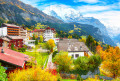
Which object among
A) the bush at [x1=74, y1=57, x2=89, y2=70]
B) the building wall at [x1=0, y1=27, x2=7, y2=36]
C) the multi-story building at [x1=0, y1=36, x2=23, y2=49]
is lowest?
the bush at [x1=74, y1=57, x2=89, y2=70]

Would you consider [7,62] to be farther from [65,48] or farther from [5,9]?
[5,9]

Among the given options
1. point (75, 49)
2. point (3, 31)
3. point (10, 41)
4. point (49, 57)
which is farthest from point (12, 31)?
point (75, 49)

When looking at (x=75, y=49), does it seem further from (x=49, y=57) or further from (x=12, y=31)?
(x=12, y=31)

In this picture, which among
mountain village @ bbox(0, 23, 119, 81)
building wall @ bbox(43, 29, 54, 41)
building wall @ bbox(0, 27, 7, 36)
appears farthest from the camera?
building wall @ bbox(43, 29, 54, 41)

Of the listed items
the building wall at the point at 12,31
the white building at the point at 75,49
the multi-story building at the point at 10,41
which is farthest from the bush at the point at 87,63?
the building wall at the point at 12,31

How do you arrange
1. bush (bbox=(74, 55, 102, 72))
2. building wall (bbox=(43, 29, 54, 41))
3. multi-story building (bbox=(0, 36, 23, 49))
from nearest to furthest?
bush (bbox=(74, 55, 102, 72)) → multi-story building (bbox=(0, 36, 23, 49)) → building wall (bbox=(43, 29, 54, 41))

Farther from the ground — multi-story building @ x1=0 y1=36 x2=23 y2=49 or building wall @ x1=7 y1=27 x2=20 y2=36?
building wall @ x1=7 y1=27 x2=20 y2=36

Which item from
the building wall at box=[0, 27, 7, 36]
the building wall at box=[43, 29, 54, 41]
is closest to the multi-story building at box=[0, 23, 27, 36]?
the building wall at box=[0, 27, 7, 36]

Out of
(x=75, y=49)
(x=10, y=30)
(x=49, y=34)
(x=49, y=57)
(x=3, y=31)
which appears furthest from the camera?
(x=49, y=34)

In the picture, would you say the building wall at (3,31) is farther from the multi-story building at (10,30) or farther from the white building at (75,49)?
the white building at (75,49)

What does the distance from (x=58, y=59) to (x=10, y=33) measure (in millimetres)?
57074

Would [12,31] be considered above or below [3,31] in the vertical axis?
above

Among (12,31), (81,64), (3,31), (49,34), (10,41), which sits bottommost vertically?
(81,64)

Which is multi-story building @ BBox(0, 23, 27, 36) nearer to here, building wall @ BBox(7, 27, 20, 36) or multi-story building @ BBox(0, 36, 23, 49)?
building wall @ BBox(7, 27, 20, 36)
